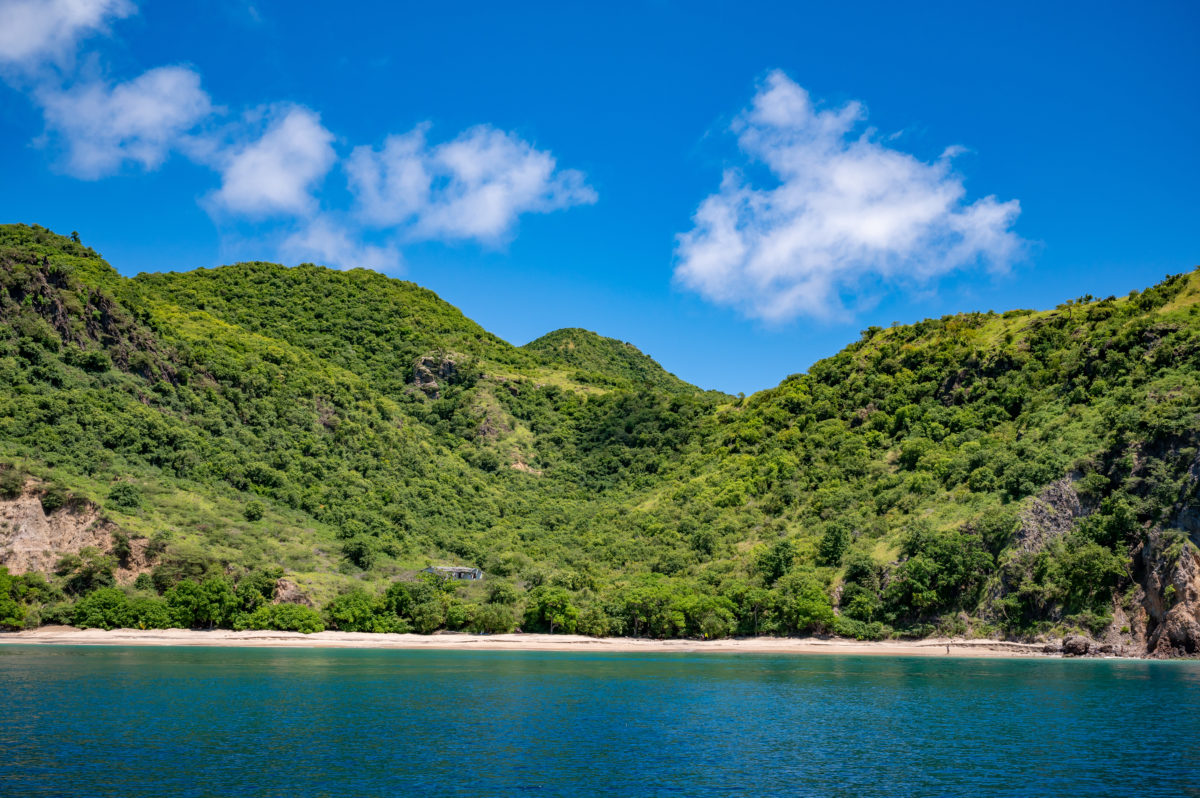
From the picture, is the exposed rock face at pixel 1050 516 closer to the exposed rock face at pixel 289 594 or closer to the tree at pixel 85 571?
the exposed rock face at pixel 289 594

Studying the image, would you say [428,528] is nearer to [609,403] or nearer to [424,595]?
[424,595]

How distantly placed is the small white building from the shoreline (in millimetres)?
12967

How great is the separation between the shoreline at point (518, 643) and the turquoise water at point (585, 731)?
1556 cm

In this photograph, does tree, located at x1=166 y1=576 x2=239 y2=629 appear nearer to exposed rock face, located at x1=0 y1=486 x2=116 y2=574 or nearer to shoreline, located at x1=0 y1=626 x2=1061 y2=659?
shoreline, located at x1=0 y1=626 x2=1061 y2=659

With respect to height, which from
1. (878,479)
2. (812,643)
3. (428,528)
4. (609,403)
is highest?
(609,403)

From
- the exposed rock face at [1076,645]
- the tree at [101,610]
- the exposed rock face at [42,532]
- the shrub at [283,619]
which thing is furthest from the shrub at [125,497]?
the exposed rock face at [1076,645]

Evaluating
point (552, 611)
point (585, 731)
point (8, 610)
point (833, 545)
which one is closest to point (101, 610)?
point (8, 610)

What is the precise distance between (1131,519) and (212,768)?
A: 8156cm

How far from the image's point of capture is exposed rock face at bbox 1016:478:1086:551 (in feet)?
273

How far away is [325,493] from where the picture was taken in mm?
124875

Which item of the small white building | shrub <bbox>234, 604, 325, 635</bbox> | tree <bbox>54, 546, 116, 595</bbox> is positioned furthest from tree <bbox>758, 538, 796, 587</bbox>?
tree <bbox>54, 546, 116, 595</bbox>

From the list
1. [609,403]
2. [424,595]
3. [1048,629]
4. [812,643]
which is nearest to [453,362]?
[609,403]

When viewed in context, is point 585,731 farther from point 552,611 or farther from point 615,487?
point 615,487

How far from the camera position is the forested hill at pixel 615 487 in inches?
3228
